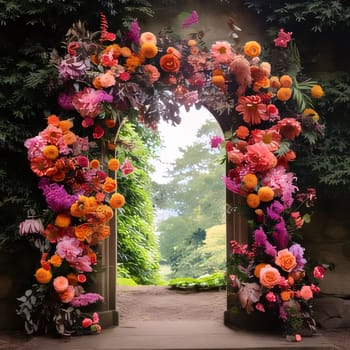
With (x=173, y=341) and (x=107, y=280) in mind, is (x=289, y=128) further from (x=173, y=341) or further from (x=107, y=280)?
(x=107, y=280)

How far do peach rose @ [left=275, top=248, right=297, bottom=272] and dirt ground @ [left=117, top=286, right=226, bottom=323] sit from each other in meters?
1.26

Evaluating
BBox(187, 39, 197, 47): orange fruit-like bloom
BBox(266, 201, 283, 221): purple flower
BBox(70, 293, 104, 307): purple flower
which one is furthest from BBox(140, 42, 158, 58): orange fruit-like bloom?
BBox(70, 293, 104, 307): purple flower

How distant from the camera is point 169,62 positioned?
13.8 ft

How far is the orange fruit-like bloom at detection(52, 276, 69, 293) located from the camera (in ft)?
12.9

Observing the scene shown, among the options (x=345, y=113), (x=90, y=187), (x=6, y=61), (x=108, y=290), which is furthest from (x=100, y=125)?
(x=345, y=113)

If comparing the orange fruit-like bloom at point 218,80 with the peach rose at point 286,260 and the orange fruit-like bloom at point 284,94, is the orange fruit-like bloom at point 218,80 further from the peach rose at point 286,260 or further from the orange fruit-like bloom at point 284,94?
the peach rose at point 286,260

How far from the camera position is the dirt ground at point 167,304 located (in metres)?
5.10

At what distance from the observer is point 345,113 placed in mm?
4531

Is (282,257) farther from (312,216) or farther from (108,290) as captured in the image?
(108,290)

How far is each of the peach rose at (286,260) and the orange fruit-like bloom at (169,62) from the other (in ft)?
5.39

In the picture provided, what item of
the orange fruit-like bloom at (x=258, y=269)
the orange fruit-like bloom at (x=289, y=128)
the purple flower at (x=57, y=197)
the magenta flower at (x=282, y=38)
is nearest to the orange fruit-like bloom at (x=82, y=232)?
the purple flower at (x=57, y=197)

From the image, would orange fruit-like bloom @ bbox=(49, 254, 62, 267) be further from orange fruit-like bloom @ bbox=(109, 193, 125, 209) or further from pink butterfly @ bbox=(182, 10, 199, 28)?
pink butterfly @ bbox=(182, 10, 199, 28)

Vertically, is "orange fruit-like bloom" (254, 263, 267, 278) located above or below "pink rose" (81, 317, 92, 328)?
above

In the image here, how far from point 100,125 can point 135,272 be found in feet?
16.8
